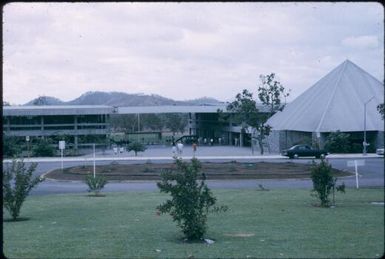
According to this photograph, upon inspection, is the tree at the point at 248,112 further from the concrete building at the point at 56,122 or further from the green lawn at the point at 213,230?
the green lawn at the point at 213,230

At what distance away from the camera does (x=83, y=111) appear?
228 feet

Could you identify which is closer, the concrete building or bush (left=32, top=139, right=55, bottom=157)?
bush (left=32, top=139, right=55, bottom=157)

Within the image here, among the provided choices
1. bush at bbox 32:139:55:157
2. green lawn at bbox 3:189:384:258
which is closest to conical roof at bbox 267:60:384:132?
bush at bbox 32:139:55:157

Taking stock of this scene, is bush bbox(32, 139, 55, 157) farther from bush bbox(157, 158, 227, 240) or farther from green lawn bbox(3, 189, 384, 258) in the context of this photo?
bush bbox(157, 158, 227, 240)

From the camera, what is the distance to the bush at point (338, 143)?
57375mm

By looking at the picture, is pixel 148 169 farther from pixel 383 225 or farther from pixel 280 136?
pixel 280 136

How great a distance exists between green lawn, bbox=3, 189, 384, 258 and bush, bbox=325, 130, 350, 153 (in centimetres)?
3611

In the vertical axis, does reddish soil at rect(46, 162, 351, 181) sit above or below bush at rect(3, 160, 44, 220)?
below

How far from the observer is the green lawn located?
9.88 m

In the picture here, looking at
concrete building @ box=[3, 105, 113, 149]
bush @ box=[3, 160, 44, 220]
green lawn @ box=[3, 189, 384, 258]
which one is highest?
concrete building @ box=[3, 105, 113, 149]

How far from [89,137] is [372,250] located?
63.6m

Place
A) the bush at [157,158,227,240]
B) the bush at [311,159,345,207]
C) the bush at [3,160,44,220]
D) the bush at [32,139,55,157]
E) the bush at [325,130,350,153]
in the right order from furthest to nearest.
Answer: the bush at [32,139,55,157] < the bush at [325,130,350,153] < the bush at [311,159,345,207] < the bush at [3,160,44,220] < the bush at [157,158,227,240]

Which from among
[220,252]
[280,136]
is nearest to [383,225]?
[220,252]

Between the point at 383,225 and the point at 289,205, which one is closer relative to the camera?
the point at 383,225
